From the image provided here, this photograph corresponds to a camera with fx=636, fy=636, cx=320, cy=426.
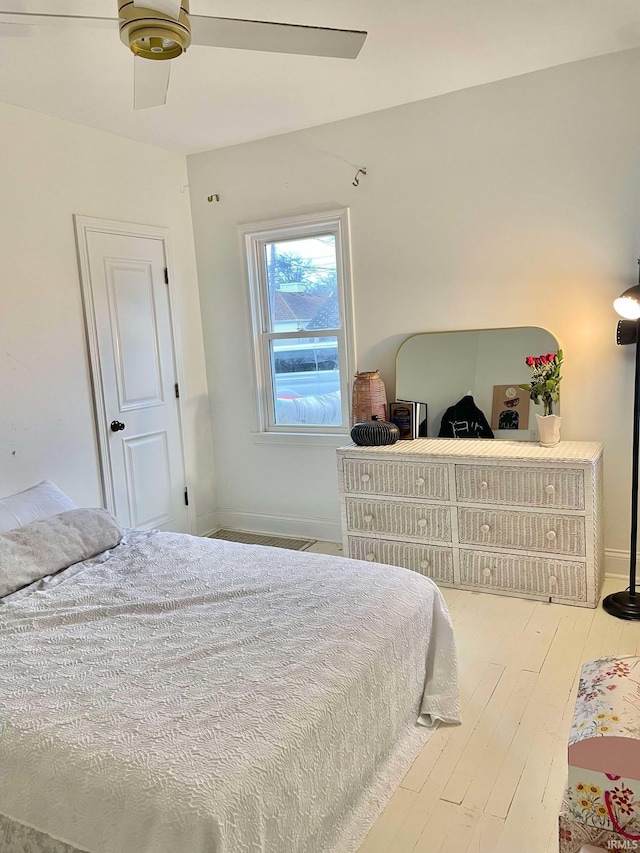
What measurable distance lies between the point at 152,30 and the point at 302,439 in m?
2.72

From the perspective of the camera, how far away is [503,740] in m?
2.15

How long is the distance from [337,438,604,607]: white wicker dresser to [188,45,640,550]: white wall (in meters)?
0.44

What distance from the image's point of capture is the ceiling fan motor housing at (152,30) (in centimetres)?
170

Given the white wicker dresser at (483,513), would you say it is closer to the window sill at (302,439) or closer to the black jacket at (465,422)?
the black jacket at (465,422)

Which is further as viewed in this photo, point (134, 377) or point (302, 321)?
point (302, 321)

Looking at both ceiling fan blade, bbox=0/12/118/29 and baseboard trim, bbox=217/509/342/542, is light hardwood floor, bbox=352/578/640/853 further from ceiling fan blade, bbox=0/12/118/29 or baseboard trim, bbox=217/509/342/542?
ceiling fan blade, bbox=0/12/118/29

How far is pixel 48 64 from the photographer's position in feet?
8.87

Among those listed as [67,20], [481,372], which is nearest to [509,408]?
[481,372]

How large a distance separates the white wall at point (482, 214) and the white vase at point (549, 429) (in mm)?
151

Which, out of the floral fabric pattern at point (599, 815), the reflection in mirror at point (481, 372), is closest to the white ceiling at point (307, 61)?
the reflection in mirror at point (481, 372)

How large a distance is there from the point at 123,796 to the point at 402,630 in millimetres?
958

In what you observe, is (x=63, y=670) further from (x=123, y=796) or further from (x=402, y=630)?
(x=402, y=630)

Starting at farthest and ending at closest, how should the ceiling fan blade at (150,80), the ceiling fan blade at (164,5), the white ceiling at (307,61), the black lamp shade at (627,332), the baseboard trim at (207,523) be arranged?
the baseboard trim at (207,523), the black lamp shade at (627,332), the white ceiling at (307,61), the ceiling fan blade at (150,80), the ceiling fan blade at (164,5)

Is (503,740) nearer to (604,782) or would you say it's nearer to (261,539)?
(604,782)
